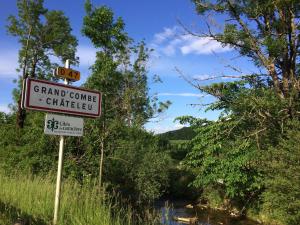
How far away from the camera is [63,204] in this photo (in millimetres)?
7008

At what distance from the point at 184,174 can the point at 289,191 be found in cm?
1766

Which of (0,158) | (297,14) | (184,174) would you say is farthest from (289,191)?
(184,174)

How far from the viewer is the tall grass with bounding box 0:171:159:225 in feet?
21.5

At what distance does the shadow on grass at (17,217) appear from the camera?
5984mm

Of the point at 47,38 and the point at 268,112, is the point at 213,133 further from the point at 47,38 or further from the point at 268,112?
the point at 47,38

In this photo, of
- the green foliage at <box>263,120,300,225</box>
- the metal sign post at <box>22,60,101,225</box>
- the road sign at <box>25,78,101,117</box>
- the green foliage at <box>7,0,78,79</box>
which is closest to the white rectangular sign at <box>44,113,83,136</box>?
the metal sign post at <box>22,60,101,225</box>

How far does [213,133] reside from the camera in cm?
2222

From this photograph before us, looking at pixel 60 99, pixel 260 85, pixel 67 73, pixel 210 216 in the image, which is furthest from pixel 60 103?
pixel 210 216

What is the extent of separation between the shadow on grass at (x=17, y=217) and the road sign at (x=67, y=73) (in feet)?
7.29

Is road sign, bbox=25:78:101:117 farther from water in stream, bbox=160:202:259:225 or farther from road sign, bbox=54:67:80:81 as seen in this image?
water in stream, bbox=160:202:259:225

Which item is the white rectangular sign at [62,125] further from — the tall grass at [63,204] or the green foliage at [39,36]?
the green foliage at [39,36]

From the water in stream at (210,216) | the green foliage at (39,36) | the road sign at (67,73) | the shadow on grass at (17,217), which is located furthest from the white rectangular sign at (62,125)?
the green foliage at (39,36)

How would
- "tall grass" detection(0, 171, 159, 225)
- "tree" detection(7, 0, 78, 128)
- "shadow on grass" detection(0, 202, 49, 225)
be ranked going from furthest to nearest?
"tree" detection(7, 0, 78, 128) → "tall grass" detection(0, 171, 159, 225) → "shadow on grass" detection(0, 202, 49, 225)

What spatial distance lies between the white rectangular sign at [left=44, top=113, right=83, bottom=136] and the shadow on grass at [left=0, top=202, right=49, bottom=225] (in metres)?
1.32
